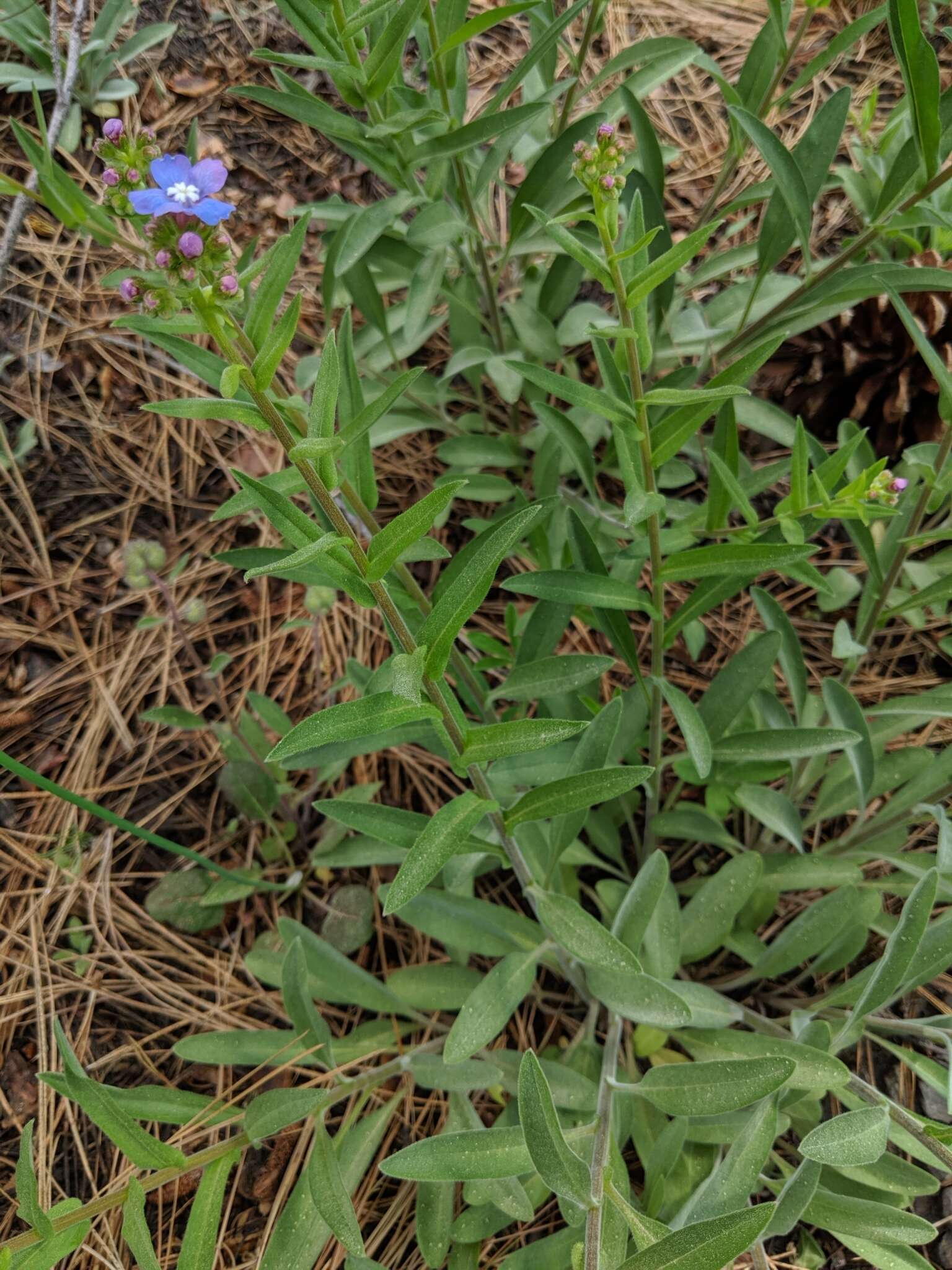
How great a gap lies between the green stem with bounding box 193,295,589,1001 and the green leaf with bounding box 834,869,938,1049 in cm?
64

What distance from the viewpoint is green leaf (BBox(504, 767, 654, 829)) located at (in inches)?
60.4

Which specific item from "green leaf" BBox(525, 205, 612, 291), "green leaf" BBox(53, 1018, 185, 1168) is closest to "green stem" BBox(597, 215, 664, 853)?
"green leaf" BBox(525, 205, 612, 291)

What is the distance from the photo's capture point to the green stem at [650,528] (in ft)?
4.61

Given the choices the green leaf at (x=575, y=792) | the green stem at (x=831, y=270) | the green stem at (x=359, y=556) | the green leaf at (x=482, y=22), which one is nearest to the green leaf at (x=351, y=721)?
the green stem at (x=359, y=556)

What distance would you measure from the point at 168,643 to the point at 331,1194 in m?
1.67

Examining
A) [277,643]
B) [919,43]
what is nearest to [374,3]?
[919,43]

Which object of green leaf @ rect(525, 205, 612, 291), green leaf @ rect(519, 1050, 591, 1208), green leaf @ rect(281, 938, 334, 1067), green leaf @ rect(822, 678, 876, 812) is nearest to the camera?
green leaf @ rect(519, 1050, 591, 1208)

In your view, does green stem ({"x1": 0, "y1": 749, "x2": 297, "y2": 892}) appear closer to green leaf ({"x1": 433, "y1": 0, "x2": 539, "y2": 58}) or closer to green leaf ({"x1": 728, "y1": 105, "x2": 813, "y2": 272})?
green leaf ({"x1": 433, "y1": 0, "x2": 539, "y2": 58})

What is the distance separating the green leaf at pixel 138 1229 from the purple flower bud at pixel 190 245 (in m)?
1.43

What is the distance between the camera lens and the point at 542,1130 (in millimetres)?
1299

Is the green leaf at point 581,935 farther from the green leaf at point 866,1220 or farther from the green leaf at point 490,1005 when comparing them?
the green leaf at point 866,1220

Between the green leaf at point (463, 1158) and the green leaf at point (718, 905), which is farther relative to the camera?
the green leaf at point (718, 905)

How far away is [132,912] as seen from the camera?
2473 mm

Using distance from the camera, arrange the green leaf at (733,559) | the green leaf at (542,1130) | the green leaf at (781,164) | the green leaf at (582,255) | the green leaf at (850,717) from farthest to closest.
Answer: the green leaf at (850,717) → the green leaf at (781,164) → the green leaf at (733,559) → the green leaf at (582,255) → the green leaf at (542,1130)
